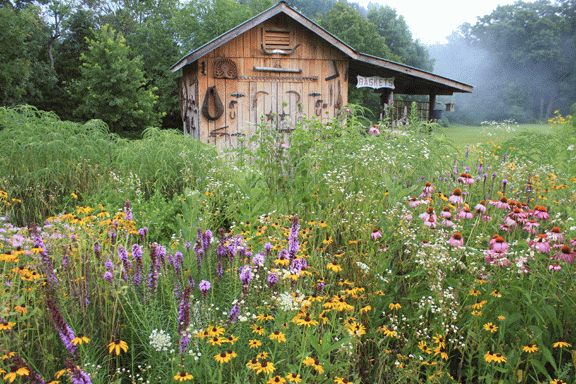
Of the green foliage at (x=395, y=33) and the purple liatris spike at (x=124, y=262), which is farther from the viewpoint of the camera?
the green foliage at (x=395, y=33)

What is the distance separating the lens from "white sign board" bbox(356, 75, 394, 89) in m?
14.9

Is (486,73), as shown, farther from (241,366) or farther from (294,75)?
(241,366)

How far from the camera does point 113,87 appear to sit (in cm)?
2322

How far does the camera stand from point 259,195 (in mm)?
4766

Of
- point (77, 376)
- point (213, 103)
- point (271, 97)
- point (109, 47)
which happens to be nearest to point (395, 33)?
point (109, 47)

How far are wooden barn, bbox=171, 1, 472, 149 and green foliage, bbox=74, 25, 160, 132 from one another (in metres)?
9.27

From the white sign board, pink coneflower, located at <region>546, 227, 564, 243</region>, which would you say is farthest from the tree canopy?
pink coneflower, located at <region>546, 227, 564, 243</region>

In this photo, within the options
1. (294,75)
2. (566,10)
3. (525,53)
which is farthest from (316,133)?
(566,10)

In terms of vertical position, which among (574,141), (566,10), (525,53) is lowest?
(574,141)

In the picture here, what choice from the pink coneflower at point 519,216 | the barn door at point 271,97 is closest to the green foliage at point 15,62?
the barn door at point 271,97

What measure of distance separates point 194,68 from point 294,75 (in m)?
2.60

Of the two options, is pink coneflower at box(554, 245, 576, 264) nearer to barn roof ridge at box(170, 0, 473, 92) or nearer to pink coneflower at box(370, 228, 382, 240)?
pink coneflower at box(370, 228, 382, 240)

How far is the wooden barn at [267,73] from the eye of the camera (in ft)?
43.9

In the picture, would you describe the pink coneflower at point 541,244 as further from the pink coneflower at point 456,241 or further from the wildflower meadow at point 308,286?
the pink coneflower at point 456,241
